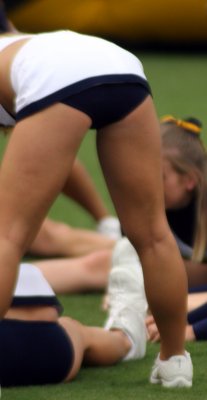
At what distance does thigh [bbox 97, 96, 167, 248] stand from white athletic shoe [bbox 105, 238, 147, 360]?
1.83 ft

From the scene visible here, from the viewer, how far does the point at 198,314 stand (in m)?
3.80

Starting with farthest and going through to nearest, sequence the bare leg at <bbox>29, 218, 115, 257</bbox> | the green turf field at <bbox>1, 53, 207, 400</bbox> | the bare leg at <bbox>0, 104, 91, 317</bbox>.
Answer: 1. the bare leg at <bbox>29, 218, 115, 257</bbox>
2. the green turf field at <bbox>1, 53, 207, 400</bbox>
3. the bare leg at <bbox>0, 104, 91, 317</bbox>

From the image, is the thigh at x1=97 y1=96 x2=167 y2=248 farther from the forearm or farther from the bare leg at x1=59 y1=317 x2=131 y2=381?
the forearm

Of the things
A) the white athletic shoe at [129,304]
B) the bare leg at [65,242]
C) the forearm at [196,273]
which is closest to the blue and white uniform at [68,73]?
the white athletic shoe at [129,304]

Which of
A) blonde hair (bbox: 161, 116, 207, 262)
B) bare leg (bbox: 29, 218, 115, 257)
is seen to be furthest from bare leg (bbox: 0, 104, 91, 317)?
bare leg (bbox: 29, 218, 115, 257)

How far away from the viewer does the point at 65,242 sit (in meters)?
5.11

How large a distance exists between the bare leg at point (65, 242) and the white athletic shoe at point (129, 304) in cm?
121

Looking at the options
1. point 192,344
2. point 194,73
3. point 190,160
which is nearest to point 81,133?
point 192,344

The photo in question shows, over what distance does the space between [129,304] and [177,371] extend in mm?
477

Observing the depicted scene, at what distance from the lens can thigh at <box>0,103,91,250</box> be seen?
288 centimetres

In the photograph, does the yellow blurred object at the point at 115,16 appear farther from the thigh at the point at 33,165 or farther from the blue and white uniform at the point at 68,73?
the thigh at the point at 33,165

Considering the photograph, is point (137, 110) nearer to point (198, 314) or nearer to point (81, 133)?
point (81, 133)

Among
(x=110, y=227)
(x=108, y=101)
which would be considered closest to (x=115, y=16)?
(x=110, y=227)

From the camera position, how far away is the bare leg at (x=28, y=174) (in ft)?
9.45
